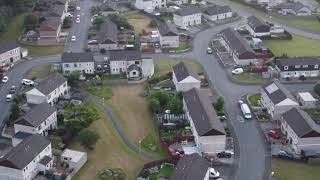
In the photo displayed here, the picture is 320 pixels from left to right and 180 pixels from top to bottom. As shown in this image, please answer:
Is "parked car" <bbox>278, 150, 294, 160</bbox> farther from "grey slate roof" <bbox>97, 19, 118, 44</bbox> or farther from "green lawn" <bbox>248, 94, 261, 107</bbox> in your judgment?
"grey slate roof" <bbox>97, 19, 118, 44</bbox>

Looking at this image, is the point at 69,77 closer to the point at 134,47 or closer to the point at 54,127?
the point at 54,127

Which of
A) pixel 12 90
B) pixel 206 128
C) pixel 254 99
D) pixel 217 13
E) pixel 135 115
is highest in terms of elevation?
pixel 217 13

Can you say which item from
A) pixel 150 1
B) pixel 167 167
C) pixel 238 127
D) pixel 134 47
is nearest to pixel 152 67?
pixel 134 47

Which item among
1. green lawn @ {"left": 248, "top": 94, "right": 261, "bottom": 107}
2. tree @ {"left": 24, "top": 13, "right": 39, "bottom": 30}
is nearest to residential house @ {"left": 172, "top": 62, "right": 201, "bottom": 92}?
green lawn @ {"left": 248, "top": 94, "right": 261, "bottom": 107}

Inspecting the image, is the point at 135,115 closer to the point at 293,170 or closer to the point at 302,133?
the point at 302,133

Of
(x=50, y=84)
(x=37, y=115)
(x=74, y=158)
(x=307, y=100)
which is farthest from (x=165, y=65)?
(x=74, y=158)

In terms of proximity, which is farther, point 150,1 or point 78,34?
point 150,1

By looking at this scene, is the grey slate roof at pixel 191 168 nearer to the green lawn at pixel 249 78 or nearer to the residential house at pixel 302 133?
the residential house at pixel 302 133
